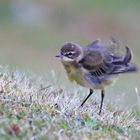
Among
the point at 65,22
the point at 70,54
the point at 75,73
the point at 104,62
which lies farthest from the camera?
the point at 65,22

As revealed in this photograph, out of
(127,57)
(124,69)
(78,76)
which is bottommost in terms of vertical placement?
(78,76)

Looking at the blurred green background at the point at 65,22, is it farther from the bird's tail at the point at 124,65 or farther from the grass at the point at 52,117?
the grass at the point at 52,117

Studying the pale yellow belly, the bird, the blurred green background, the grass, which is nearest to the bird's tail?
the bird

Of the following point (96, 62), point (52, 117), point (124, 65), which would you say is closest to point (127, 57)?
point (124, 65)

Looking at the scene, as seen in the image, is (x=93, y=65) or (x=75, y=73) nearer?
(x=75, y=73)

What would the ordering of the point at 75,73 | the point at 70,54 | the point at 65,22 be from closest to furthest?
the point at 75,73, the point at 70,54, the point at 65,22

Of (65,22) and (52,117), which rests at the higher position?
(65,22)

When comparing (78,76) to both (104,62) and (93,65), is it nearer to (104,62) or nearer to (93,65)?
(93,65)
